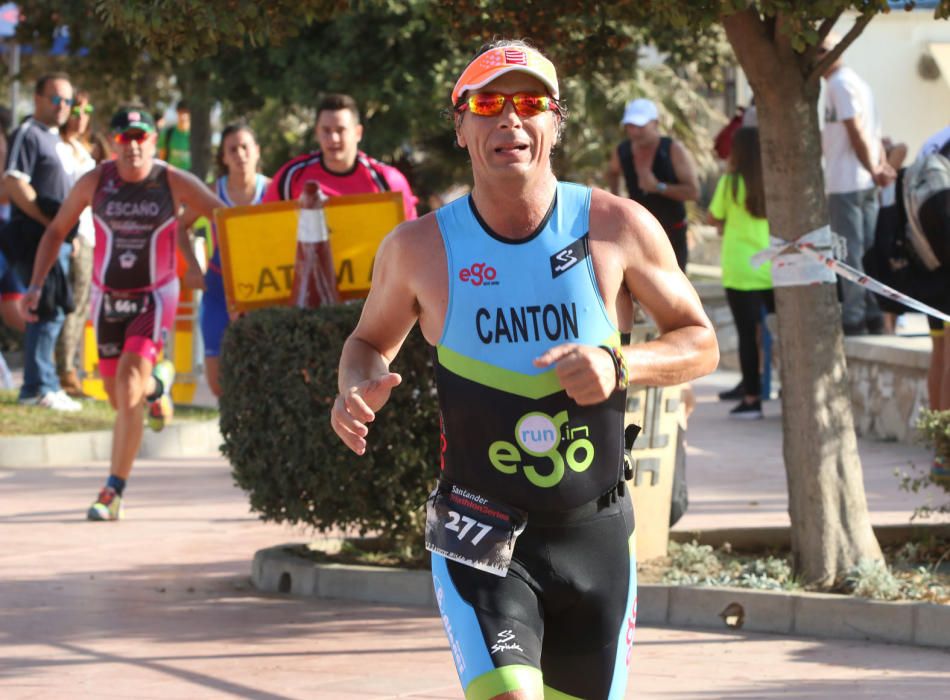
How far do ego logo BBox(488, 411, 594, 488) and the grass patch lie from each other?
9136mm

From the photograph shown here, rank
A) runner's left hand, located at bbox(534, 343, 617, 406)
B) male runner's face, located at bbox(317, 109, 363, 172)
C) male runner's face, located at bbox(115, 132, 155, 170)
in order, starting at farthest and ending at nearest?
male runner's face, located at bbox(115, 132, 155, 170) → male runner's face, located at bbox(317, 109, 363, 172) → runner's left hand, located at bbox(534, 343, 617, 406)

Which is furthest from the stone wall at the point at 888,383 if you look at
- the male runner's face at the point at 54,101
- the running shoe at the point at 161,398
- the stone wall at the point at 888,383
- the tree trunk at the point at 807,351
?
the male runner's face at the point at 54,101

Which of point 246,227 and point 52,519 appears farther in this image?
point 52,519

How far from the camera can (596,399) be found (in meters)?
3.67

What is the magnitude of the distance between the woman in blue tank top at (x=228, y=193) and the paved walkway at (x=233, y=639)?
164 cm

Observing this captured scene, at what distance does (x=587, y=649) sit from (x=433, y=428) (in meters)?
3.64

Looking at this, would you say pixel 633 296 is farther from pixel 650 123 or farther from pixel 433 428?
pixel 650 123

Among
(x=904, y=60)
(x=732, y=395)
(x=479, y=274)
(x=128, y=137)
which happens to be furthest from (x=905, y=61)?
(x=479, y=274)

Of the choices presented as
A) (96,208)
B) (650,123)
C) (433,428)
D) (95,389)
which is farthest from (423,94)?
(433,428)

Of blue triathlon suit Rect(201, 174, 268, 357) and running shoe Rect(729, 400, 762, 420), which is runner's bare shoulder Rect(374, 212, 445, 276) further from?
running shoe Rect(729, 400, 762, 420)

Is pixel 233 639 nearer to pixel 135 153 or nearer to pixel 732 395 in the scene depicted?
pixel 135 153

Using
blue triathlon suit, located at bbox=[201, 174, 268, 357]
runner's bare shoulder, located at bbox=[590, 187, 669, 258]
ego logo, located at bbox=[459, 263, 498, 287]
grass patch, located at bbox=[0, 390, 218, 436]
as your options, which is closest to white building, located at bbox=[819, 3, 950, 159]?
grass patch, located at bbox=[0, 390, 218, 436]

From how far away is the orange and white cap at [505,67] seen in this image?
13.5 feet

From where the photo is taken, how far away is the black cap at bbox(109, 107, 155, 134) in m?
9.94
